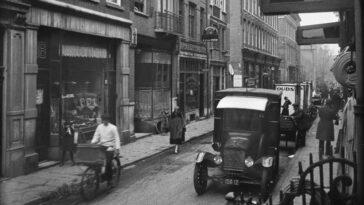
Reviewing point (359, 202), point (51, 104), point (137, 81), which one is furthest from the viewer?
point (137, 81)

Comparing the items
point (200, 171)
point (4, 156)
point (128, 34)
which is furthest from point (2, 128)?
point (128, 34)

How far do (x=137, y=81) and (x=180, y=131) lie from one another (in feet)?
17.6

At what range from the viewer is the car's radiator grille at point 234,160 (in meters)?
9.89

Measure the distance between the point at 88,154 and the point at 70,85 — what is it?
5.48 meters

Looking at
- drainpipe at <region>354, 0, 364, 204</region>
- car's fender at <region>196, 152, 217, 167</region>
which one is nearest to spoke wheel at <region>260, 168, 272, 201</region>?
car's fender at <region>196, 152, 217, 167</region>

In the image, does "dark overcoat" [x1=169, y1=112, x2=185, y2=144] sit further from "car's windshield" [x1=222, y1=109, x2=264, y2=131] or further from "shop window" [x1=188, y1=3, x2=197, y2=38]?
"shop window" [x1=188, y1=3, x2=197, y2=38]

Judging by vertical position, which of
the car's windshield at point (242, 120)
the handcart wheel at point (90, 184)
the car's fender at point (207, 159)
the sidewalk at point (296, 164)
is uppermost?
the car's windshield at point (242, 120)

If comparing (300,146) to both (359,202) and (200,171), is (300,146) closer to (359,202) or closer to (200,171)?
(200,171)

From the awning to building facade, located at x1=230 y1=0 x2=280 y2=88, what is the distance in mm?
19559

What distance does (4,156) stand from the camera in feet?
36.9

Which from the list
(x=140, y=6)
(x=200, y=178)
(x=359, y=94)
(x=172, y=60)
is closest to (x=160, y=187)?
(x=200, y=178)

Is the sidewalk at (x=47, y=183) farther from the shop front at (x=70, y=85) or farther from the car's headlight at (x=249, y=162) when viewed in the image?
the car's headlight at (x=249, y=162)

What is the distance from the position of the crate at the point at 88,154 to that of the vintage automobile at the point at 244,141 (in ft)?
7.61

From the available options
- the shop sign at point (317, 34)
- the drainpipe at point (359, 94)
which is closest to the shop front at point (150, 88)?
the shop sign at point (317, 34)
